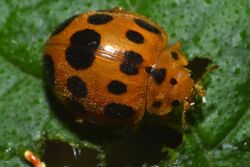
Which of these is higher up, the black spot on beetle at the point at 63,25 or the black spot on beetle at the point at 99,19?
the black spot on beetle at the point at 99,19

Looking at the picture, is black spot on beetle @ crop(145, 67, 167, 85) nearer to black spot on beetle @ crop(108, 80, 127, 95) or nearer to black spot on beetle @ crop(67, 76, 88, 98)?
black spot on beetle @ crop(108, 80, 127, 95)

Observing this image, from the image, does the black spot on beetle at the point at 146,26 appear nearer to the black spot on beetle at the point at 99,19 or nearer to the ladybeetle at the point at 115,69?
the ladybeetle at the point at 115,69

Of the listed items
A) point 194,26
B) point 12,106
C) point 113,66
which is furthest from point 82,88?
point 194,26

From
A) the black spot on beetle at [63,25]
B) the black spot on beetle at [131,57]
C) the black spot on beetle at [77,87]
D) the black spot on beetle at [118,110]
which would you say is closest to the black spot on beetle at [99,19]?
the black spot on beetle at [63,25]

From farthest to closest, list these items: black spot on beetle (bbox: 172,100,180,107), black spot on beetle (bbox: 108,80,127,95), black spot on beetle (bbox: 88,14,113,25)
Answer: black spot on beetle (bbox: 172,100,180,107) < black spot on beetle (bbox: 88,14,113,25) < black spot on beetle (bbox: 108,80,127,95)

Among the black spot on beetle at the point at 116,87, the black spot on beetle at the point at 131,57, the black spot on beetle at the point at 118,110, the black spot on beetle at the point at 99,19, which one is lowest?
the black spot on beetle at the point at 118,110

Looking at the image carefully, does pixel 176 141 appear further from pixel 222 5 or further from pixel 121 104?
pixel 222 5

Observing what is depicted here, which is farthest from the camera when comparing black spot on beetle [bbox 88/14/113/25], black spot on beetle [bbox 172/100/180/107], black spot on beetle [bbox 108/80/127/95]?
black spot on beetle [bbox 172/100/180/107]

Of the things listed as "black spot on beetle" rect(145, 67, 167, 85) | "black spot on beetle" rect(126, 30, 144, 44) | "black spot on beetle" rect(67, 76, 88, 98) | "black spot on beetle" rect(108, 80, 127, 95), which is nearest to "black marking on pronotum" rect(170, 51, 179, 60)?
"black spot on beetle" rect(145, 67, 167, 85)

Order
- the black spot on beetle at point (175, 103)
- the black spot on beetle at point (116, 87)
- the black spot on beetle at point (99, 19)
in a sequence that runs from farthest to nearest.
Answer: the black spot on beetle at point (175, 103) → the black spot on beetle at point (99, 19) → the black spot on beetle at point (116, 87)

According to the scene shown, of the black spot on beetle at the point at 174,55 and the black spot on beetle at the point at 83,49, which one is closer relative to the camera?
the black spot on beetle at the point at 83,49
